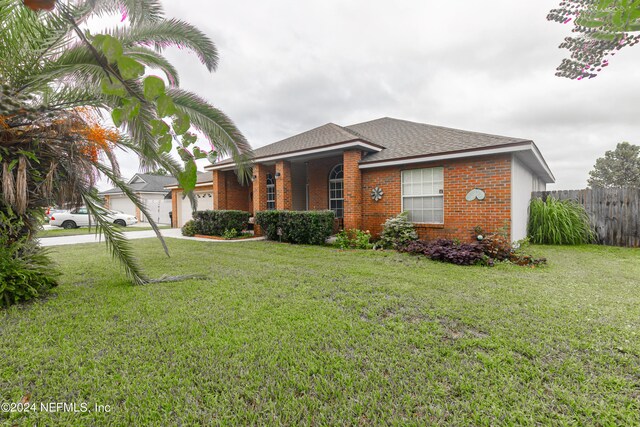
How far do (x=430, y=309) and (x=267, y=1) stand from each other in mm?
5221

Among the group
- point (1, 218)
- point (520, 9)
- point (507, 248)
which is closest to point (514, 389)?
point (520, 9)

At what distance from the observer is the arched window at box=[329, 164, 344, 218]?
1202cm

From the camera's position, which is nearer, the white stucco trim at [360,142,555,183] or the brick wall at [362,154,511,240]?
the white stucco trim at [360,142,555,183]

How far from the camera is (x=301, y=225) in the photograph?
9.63 meters

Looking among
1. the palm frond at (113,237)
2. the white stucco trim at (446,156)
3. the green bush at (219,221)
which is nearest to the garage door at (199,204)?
the green bush at (219,221)

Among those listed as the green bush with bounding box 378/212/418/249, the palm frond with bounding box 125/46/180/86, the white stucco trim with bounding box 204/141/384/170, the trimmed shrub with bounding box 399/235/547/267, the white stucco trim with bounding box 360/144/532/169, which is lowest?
the trimmed shrub with bounding box 399/235/547/267

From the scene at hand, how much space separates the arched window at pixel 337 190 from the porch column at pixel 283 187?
200cm

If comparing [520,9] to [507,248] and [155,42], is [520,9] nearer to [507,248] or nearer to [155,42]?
[155,42]

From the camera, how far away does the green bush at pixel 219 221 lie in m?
11.7

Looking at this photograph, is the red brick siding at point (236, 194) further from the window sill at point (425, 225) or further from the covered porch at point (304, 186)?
the window sill at point (425, 225)

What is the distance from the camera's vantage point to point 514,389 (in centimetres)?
215

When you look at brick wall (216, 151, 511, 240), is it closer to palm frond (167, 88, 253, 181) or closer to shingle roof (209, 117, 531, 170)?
shingle roof (209, 117, 531, 170)

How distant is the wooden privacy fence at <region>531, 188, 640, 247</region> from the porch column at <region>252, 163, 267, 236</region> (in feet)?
38.1

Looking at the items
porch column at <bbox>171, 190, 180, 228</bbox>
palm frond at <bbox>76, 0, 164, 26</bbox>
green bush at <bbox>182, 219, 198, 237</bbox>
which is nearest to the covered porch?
green bush at <bbox>182, 219, 198, 237</bbox>
